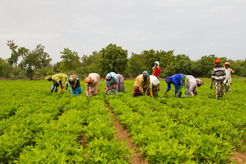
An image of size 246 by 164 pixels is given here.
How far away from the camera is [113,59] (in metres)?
37.8

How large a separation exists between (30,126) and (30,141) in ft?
1.97

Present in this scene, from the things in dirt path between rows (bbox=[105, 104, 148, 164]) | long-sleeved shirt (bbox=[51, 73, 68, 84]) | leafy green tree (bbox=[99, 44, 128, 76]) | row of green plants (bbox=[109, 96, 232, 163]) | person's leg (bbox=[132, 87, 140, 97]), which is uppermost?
leafy green tree (bbox=[99, 44, 128, 76])

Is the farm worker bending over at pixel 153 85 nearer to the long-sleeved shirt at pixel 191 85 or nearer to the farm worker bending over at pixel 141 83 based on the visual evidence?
the farm worker bending over at pixel 141 83

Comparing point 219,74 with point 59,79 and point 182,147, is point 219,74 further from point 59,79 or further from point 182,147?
point 59,79

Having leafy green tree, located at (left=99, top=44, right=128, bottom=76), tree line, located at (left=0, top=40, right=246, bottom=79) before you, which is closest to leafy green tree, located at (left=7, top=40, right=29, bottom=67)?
tree line, located at (left=0, top=40, right=246, bottom=79)

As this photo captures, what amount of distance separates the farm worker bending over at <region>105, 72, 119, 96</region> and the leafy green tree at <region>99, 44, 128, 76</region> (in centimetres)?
2735

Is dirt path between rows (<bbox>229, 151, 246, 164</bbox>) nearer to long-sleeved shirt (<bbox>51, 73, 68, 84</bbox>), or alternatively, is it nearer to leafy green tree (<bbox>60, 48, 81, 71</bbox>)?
long-sleeved shirt (<bbox>51, 73, 68, 84</bbox>)

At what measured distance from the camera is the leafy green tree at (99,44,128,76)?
123 ft

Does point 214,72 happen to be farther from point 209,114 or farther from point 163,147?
point 163,147

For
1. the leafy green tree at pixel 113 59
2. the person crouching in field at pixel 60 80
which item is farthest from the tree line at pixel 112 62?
the person crouching in field at pixel 60 80

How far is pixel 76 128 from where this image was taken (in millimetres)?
3863

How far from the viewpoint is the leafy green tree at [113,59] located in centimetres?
3744

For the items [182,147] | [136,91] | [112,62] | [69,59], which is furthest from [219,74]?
[69,59]

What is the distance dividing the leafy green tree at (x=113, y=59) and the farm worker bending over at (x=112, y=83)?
89.7 ft
